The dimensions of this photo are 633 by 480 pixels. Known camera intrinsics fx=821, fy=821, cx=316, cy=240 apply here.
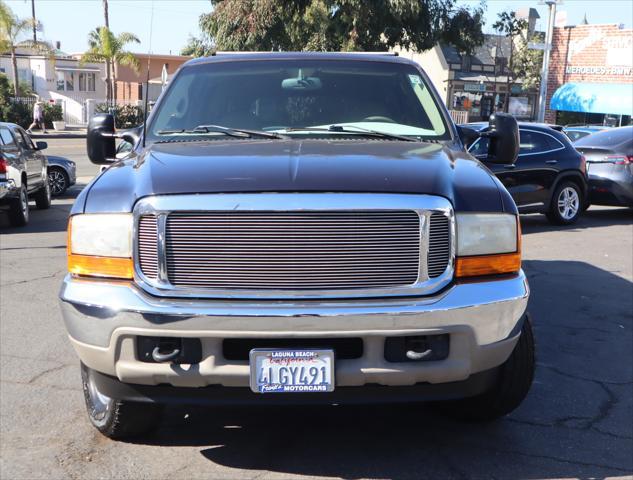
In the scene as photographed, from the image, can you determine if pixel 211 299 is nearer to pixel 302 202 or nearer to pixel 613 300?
pixel 302 202

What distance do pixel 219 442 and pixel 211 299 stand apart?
3.61 ft

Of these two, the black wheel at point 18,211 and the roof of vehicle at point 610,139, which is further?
the roof of vehicle at point 610,139

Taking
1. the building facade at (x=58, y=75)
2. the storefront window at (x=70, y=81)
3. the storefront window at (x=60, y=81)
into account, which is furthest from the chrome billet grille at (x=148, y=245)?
the storefront window at (x=70, y=81)

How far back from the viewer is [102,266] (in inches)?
139

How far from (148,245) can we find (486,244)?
4.75 feet

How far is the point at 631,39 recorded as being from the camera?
36.3 m

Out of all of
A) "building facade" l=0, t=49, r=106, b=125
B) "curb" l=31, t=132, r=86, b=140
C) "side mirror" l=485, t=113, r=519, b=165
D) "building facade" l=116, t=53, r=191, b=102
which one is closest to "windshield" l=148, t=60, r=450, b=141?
"side mirror" l=485, t=113, r=519, b=165

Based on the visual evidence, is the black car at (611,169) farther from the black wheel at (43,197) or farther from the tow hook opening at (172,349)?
the tow hook opening at (172,349)

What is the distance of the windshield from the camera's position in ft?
15.8

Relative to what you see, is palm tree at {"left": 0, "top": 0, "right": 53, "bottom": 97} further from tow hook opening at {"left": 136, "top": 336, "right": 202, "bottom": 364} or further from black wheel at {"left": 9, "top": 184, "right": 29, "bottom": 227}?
tow hook opening at {"left": 136, "top": 336, "right": 202, "bottom": 364}

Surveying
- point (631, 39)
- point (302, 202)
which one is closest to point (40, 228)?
point (302, 202)

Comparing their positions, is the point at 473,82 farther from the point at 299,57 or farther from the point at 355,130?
the point at 355,130

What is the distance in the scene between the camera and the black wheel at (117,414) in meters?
3.95

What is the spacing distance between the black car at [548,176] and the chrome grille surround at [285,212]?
29.8ft
